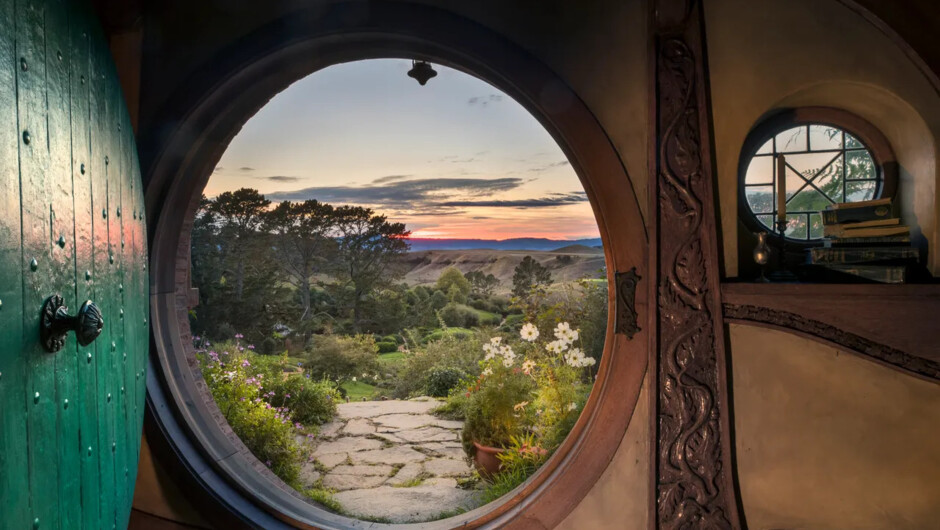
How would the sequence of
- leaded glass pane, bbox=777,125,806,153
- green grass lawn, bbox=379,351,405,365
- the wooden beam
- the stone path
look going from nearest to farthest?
the wooden beam → leaded glass pane, bbox=777,125,806,153 → the stone path → green grass lawn, bbox=379,351,405,365

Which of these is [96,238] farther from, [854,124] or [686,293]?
[854,124]

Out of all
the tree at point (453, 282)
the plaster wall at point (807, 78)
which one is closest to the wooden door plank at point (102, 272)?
the plaster wall at point (807, 78)

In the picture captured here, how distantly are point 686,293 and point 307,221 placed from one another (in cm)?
493

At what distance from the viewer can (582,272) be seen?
5.65 m

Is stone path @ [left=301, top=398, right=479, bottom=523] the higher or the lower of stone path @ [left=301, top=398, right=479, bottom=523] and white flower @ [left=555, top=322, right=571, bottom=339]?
the lower

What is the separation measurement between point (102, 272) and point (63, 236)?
0.70 feet

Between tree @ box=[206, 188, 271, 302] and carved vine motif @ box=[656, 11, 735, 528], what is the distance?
4.77m

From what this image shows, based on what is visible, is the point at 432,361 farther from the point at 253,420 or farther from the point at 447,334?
the point at 253,420

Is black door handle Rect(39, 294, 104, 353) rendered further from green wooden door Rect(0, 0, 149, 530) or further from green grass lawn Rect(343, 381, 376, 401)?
green grass lawn Rect(343, 381, 376, 401)

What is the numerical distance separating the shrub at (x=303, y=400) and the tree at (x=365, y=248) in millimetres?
1539

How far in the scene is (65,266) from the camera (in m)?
1.12

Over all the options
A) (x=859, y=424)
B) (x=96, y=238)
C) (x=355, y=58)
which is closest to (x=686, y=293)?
(x=859, y=424)

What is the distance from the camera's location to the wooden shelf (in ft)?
5.22

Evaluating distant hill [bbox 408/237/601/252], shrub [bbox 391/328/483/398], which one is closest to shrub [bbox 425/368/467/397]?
shrub [bbox 391/328/483/398]
